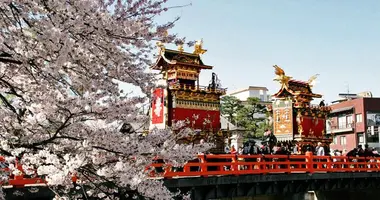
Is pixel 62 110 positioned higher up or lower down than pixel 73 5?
lower down

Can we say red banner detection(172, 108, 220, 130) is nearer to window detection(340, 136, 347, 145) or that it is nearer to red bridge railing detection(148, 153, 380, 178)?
red bridge railing detection(148, 153, 380, 178)

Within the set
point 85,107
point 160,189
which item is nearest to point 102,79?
point 85,107

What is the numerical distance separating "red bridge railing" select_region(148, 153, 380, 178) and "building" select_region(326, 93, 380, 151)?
90.5 ft

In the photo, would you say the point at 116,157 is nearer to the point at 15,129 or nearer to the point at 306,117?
the point at 15,129

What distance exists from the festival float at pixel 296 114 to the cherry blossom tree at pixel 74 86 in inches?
981

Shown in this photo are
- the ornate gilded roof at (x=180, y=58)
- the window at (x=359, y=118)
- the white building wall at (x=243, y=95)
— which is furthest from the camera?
the white building wall at (x=243, y=95)

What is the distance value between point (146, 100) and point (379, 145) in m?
50.0

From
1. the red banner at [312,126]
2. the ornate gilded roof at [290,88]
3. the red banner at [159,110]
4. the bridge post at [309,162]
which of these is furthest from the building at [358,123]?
the bridge post at [309,162]

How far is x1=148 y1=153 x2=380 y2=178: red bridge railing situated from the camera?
1449 centimetres

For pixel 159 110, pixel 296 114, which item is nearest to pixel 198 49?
pixel 159 110

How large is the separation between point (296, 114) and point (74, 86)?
26294 mm

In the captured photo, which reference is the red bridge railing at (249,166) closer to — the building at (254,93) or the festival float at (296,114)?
the festival float at (296,114)

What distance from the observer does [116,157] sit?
650 centimetres

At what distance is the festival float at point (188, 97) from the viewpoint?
26.1m
